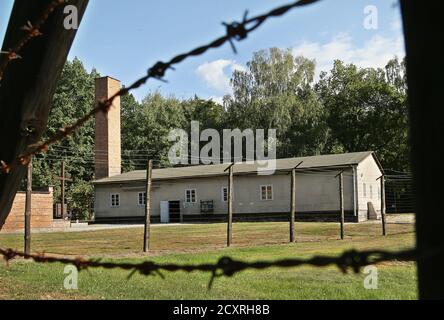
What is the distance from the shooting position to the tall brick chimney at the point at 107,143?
4709cm

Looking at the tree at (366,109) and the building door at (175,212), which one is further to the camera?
the tree at (366,109)

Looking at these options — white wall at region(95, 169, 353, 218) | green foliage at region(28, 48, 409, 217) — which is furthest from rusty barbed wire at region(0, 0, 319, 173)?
green foliage at region(28, 48, 409, 217)

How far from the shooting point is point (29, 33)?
1.85 metres

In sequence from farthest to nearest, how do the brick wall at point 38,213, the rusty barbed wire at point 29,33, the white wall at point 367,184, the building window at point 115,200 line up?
the building window at point 115,200, the white wall at point 367,184, the brick wall at point 38,213, the rusty barbed wire at point 29,33

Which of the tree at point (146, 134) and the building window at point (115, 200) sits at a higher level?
the tree at point (146, 134)

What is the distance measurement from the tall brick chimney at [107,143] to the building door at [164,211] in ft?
29.6

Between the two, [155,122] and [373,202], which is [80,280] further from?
[155,122]

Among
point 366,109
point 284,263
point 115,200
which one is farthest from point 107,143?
point 284,263

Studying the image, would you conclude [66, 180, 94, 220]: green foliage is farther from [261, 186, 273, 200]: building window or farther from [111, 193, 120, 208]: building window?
[261, 186, 273, 200]: building window

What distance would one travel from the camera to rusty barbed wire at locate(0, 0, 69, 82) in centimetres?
182

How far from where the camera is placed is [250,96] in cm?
5303

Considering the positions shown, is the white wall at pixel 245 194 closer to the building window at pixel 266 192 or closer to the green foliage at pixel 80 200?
the building window at pixel 266 192

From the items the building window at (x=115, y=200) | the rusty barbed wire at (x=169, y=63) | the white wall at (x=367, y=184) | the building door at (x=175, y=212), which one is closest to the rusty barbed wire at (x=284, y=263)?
the rusty barbed wire at (x=169, y=63)

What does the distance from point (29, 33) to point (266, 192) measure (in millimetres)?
35434
